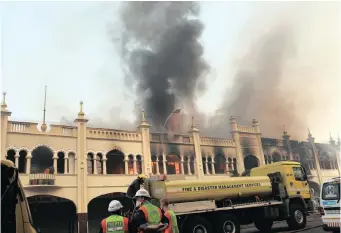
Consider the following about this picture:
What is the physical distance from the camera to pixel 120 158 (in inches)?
1049

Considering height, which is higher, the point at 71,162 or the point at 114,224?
the point at 71,162

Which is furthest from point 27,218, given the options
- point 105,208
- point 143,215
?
point 105,208

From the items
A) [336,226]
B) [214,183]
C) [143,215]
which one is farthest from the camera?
[214,183]

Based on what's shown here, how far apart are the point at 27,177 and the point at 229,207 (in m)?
15.4

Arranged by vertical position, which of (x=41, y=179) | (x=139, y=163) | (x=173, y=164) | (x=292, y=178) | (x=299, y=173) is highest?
(x=139, y=163)

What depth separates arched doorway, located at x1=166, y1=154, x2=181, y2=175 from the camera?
1128 inches

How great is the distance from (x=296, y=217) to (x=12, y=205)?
13.7 meters

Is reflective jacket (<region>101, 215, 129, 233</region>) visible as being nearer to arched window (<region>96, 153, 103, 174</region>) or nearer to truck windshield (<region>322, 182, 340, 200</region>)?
truck windshield (<region>322, 182, 340, 200</region>)

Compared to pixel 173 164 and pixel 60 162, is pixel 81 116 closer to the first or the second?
pixel 60 162

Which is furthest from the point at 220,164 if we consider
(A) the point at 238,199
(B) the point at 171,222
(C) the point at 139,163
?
(B) the point at 171,222

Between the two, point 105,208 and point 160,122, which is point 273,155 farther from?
point 105,208

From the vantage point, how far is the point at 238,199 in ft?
47.0

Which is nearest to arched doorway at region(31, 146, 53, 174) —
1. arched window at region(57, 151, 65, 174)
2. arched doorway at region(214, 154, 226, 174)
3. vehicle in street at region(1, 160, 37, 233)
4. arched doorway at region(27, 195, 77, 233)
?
arched window at region(57, 151, 65, 174)

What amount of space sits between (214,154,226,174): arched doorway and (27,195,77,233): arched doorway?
14.4 m
